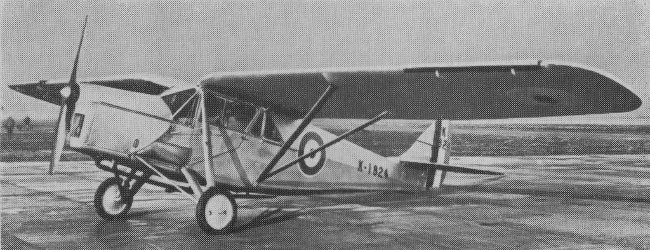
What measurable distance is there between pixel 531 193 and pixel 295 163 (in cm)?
624

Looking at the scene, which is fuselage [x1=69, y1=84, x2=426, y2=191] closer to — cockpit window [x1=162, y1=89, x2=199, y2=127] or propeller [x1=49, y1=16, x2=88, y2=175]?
cockpit window [x1=162, y1=89, x2=199, y2=127]

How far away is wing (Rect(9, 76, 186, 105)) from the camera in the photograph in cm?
936

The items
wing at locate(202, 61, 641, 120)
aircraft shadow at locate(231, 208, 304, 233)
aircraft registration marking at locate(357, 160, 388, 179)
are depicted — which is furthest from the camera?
aircraft registration marking at locate(357, 160, 388, 179)

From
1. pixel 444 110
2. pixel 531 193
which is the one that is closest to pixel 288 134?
pixel 444 110

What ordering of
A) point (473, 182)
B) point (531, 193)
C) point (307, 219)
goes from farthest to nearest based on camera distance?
point (473, 182), point (531, 193), point (307, 219)

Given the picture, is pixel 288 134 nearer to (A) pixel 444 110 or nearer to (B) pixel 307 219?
(B) pixel 307 219

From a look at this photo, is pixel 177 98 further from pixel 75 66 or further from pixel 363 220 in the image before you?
pixel 363 220

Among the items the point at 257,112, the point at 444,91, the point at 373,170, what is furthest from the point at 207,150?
the point at 373,170

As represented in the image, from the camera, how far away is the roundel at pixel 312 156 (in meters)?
9.58

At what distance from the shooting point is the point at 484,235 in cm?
779

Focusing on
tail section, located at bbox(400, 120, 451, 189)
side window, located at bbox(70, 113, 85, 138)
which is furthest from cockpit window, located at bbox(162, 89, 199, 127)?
tail section, located at bbox(400, 120, 451, 189)

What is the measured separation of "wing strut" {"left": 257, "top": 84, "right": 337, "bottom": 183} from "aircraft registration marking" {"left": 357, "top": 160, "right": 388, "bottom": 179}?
2229 mm

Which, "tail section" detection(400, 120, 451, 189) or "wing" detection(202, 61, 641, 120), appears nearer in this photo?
"wing" detection(202, 61, 641, 120)

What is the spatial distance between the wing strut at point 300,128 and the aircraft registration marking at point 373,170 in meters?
2.23
